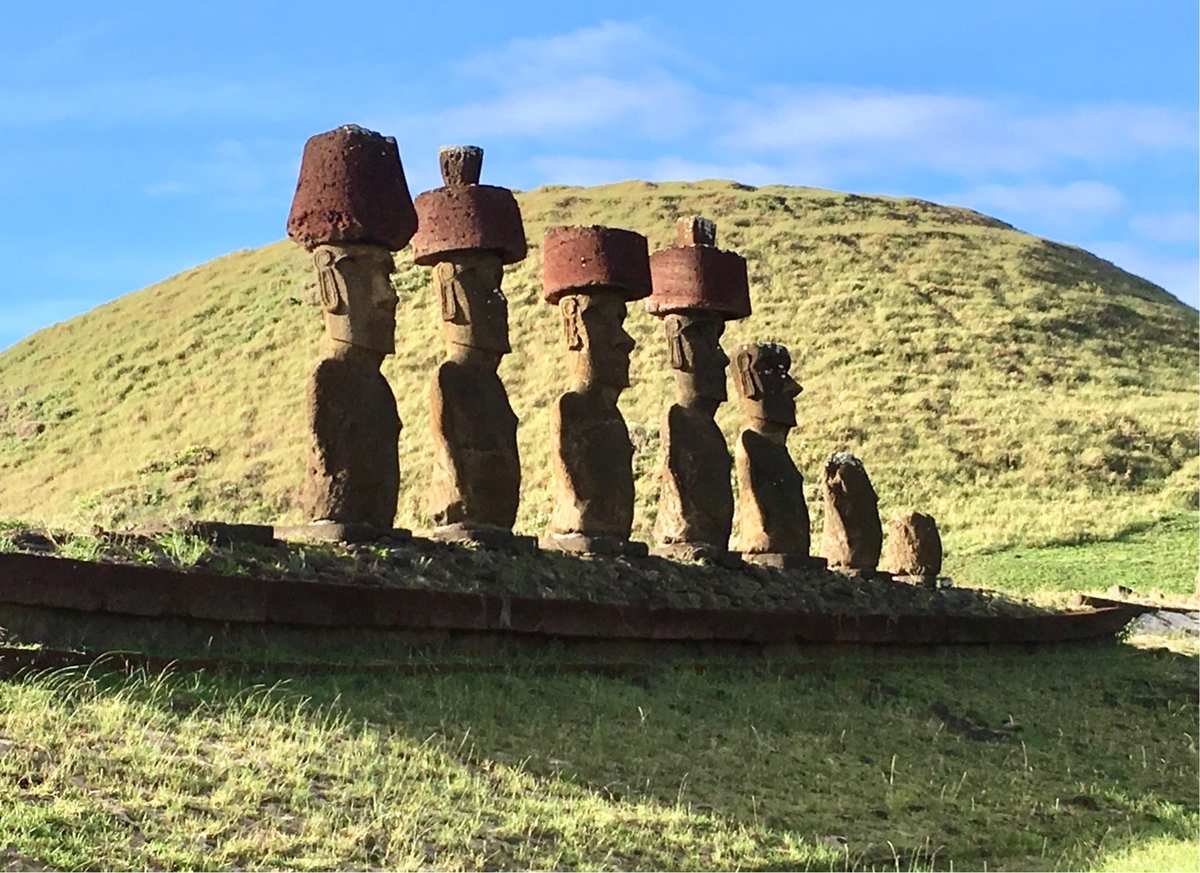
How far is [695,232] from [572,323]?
2.33 m

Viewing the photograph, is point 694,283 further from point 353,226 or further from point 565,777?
point 565,777

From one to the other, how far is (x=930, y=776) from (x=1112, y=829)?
980 millimetres

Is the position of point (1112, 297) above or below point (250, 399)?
above

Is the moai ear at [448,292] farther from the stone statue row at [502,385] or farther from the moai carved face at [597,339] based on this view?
the moai carved face at [597,339]

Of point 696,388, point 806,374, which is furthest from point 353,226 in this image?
point 806,374

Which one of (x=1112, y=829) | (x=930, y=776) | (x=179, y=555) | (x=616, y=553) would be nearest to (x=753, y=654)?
(x=616, y=553)

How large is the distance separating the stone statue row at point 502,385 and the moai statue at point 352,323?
0.01m

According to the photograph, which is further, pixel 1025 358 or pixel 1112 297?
pixel 1112 297

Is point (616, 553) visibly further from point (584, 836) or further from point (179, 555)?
point (584, 836)

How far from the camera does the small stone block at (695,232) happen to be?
585 inches

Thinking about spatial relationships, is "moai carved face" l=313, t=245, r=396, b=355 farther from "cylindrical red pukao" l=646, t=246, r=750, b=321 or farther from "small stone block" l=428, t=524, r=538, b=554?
"cylindrical red pukao" l=646, t=246, r=750, b=321

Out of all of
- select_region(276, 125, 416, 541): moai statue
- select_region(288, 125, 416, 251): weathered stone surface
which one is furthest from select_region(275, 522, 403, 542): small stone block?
select_region(288, 125, 416, 251): weathered stone surface

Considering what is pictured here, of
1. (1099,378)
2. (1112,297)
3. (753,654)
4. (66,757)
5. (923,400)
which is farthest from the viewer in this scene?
(1112,297)

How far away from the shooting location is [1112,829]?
8.97m
